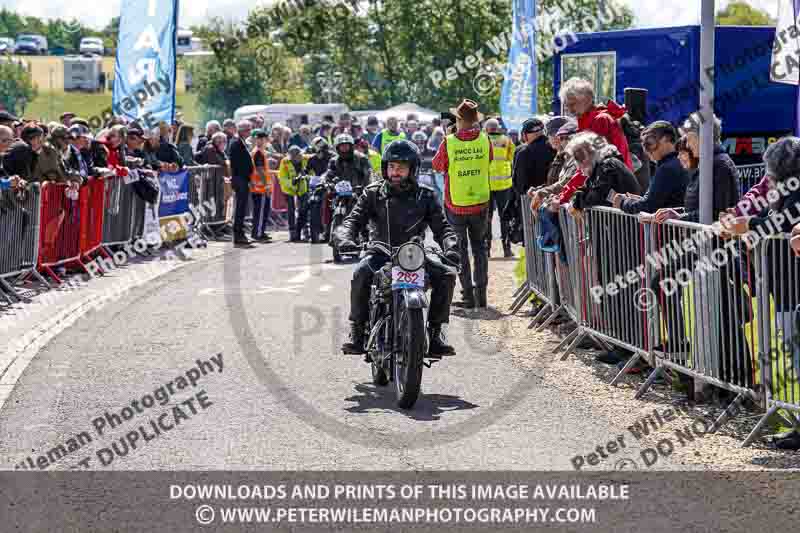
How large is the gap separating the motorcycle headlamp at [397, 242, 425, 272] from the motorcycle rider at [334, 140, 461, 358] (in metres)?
0.52

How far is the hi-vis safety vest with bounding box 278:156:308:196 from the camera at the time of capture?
78.0 feet

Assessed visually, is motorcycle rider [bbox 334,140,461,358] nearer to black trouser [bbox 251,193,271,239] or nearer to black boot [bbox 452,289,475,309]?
black boot [bbox 452,289,475,309]

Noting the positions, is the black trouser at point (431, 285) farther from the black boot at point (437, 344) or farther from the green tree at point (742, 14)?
the green tree at point (742, 14)

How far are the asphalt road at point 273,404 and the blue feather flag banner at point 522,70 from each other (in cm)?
1178

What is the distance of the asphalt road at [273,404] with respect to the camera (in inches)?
279

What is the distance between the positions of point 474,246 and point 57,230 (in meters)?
5.32

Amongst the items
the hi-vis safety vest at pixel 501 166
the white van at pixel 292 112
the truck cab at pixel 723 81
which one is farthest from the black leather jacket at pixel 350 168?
the white van at pixel 292 112

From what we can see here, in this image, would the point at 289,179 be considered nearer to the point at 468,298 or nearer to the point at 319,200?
the point at 319,200

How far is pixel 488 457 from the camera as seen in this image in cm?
702

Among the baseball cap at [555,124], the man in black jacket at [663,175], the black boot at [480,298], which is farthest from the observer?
the black boot at [480,298]

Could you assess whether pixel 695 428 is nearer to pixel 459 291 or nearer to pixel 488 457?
pixel 488 457

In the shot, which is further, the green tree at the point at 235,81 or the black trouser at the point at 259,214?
the green tree at the point at 235,81

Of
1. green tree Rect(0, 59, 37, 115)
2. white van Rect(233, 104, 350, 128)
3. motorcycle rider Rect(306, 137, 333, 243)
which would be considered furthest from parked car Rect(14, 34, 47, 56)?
motorcycle rider Rect(306, 137, 333, 243)

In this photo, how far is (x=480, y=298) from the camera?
13.9 meters
